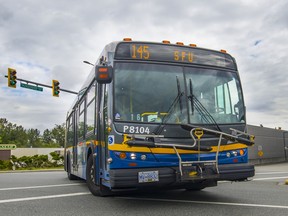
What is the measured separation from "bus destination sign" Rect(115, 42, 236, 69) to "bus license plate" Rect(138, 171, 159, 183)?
2262 millimetres

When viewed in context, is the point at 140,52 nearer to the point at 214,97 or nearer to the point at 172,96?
the point at 172,96

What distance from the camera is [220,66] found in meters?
7.47

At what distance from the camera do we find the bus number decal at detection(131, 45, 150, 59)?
6899 millimetres

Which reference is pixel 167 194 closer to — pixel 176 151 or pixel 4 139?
pixel 176 151

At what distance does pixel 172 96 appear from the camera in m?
6.75

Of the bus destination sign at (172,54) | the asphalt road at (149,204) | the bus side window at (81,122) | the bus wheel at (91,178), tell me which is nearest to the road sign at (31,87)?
the bus side window at (81,122)

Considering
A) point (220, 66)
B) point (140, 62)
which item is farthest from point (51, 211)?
point (220, 66)

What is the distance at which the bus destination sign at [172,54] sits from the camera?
689 centimetres

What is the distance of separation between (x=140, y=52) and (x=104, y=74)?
993 mm

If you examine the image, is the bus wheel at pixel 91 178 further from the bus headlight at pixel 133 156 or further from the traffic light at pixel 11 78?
the traffic light at pixel 11 78

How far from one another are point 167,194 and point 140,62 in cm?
353

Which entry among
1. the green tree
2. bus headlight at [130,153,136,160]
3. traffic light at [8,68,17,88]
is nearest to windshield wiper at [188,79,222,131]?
bus headlight at [130,153,136,160]

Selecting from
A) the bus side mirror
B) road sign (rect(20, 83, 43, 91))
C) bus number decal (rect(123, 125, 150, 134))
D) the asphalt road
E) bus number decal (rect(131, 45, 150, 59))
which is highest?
road sign (rect(20, 83, 43, 91))

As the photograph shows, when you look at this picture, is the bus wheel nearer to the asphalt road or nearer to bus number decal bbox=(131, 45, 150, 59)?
the asphalt road
